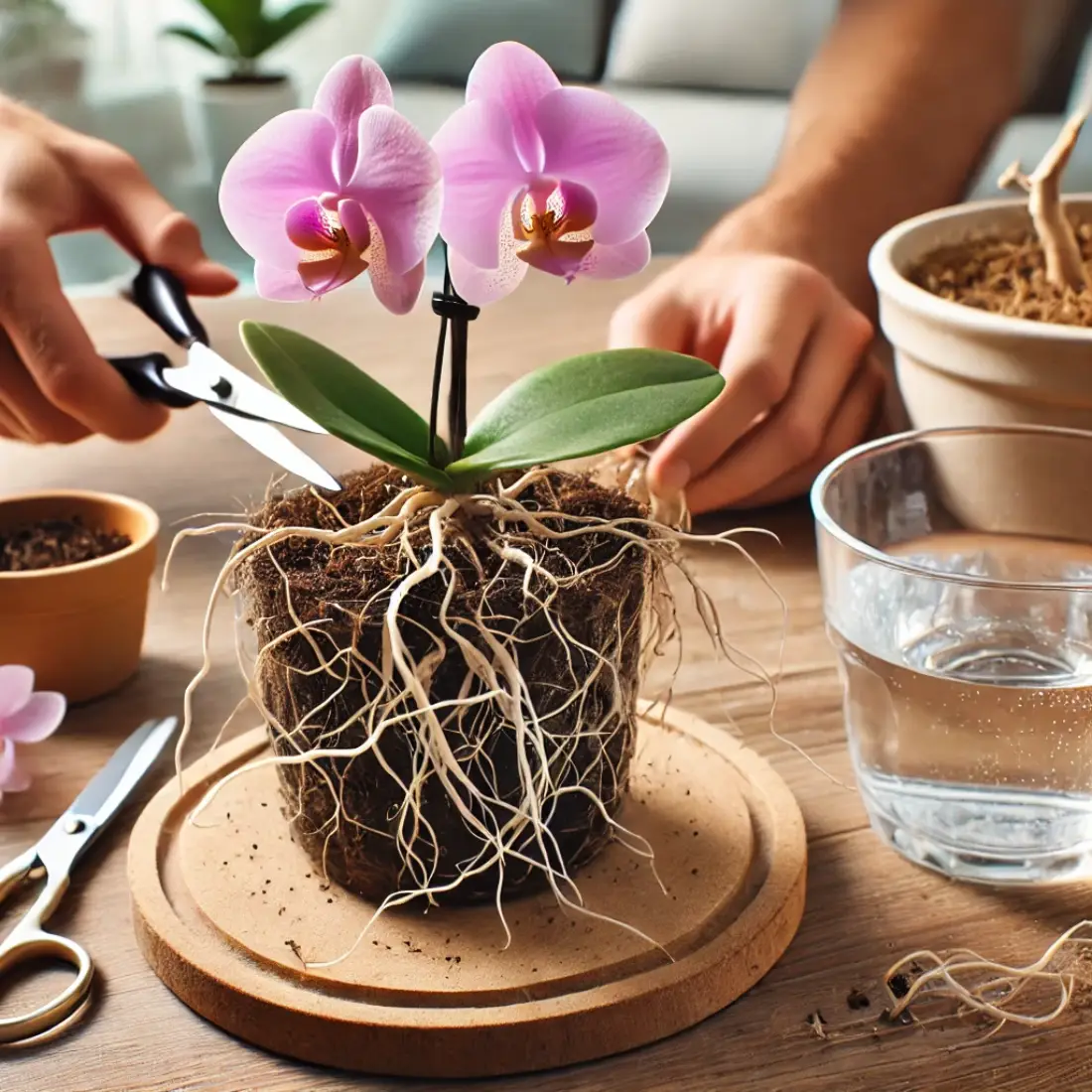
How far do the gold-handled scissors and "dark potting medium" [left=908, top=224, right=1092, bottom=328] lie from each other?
466 millimetres

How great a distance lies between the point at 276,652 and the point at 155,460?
0.46m

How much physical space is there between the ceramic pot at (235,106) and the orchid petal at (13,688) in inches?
81.3

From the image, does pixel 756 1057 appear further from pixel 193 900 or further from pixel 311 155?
pixel 311 155

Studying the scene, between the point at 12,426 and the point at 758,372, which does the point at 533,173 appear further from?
the point at 12,426

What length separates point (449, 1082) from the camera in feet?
1.38

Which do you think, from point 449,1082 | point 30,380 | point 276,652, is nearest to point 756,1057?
point 449,1082

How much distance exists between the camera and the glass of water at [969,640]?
0.49 meters

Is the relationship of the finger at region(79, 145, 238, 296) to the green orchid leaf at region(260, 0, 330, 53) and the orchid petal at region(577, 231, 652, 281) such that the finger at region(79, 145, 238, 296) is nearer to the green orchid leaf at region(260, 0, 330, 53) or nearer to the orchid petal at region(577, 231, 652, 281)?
the orchid petal at region(577, 231, 652, 281)

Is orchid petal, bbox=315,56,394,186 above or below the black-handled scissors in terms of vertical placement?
above

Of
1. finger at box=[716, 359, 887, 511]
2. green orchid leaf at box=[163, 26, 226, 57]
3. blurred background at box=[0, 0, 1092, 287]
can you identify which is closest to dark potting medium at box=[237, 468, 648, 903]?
finger at box=[716, 359, 887, 511]

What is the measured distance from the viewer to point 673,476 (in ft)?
2.39

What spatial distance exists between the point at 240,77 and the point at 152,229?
6.28 ft

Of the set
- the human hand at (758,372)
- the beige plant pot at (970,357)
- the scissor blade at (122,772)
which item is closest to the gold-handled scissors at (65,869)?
the scissor blade at (122,772)

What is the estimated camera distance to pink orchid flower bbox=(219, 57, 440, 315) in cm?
39
